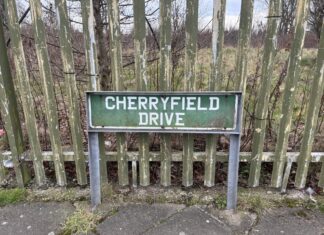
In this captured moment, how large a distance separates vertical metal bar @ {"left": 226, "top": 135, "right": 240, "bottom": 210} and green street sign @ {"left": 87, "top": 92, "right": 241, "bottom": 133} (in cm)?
11

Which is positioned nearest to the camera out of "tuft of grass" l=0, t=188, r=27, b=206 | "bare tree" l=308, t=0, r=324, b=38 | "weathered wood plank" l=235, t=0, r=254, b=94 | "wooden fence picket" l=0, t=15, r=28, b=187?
"weathered wood plank" l=235, t=0, r=254, b=94

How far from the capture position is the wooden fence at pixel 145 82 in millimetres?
→ 1930

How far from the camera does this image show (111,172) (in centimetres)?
261

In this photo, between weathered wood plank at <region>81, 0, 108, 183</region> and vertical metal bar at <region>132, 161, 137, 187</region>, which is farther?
vertical metal bar at <region>132, 161, 137, 187</region>

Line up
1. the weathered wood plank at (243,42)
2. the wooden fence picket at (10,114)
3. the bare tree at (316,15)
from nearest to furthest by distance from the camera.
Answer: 1. the weathered wood plank at (243,42)
2. the wooden fence picket at (10,114)
3. the bare tree at (316,15)

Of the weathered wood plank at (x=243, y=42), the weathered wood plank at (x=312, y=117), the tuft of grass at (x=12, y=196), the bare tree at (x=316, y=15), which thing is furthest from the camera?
→ the bare tree at (x=316, y=15)

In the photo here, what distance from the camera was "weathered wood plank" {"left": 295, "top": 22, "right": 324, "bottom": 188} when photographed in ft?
6.62

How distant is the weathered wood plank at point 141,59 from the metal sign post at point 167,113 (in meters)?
0.18

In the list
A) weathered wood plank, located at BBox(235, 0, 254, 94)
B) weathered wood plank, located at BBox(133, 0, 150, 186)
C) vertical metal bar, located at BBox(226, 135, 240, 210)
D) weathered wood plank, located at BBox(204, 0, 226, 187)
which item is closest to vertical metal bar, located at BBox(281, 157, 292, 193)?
vertical metal bar, located at BBox(226, 135, 240, 210)

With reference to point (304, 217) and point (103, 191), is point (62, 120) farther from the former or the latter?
point (304, 217)

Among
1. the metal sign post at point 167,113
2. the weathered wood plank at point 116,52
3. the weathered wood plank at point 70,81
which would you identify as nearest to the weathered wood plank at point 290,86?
the metal sign post at point 167,113

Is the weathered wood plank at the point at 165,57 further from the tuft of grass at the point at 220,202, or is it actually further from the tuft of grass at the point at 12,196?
the tuft of grass at the point at 12,196

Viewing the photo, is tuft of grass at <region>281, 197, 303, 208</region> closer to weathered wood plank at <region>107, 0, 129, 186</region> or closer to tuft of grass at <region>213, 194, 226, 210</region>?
tuft of grass at <region>213, 194, 226, 210</region>

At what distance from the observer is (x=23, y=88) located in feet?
7.04
